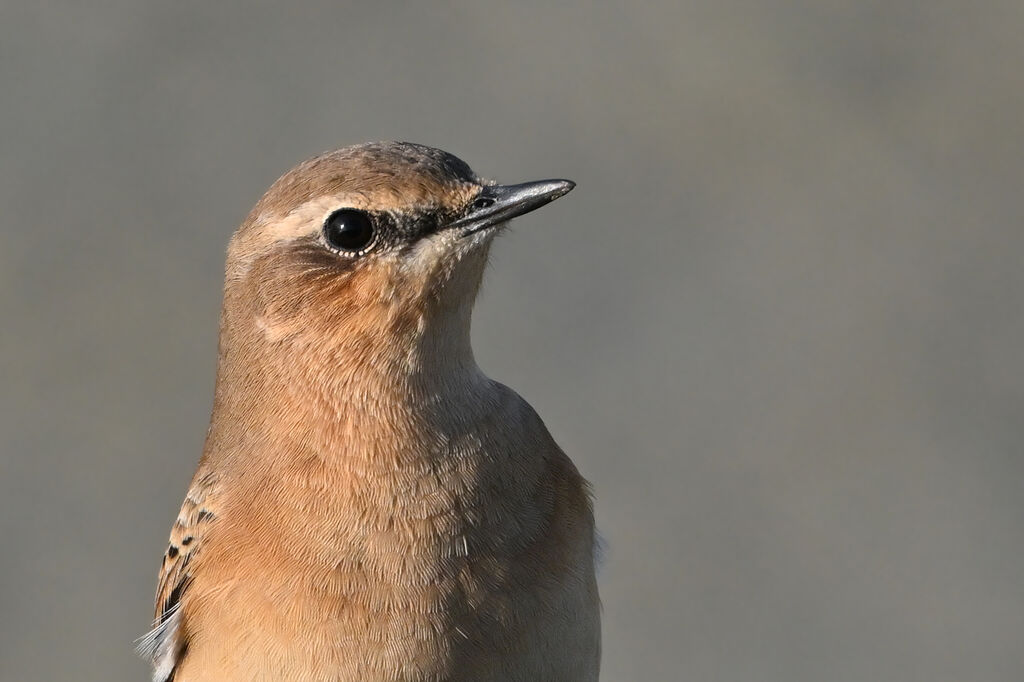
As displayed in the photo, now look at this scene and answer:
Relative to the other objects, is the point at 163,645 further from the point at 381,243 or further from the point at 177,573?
the point at 381,243

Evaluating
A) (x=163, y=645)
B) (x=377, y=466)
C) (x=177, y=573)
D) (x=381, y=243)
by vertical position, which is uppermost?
(x=381, y=243)

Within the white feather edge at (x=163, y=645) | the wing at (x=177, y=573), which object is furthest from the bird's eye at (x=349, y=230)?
the white feather edge at (x=163, y=645)

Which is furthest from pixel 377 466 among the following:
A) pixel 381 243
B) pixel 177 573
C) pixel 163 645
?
pixel 163 645

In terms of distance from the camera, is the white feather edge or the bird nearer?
the bird

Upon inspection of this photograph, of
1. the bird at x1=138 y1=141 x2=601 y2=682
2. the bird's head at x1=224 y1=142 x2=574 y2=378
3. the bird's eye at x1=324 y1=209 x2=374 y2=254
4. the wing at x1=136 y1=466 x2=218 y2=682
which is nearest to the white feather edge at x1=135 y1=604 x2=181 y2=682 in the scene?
the wing at x1=136 y1=466 x2=218 y2=682

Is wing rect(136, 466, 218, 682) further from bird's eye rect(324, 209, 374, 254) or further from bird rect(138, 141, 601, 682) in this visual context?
bird's eye rect(324, 209, 374, 254)

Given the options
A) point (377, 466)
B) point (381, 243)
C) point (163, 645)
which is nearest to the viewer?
point (381, 243)
